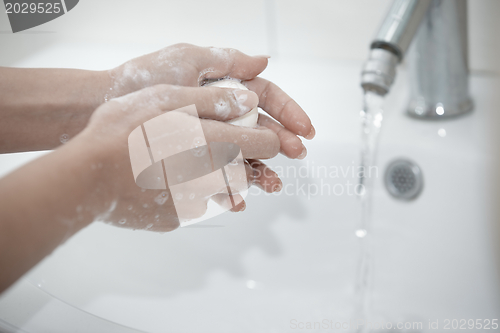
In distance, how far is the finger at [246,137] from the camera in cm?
31

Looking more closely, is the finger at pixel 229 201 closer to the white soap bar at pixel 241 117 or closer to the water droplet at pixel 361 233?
the white soap bar at pixel 241 117

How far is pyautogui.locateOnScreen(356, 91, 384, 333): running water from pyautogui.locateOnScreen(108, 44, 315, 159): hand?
104 mm

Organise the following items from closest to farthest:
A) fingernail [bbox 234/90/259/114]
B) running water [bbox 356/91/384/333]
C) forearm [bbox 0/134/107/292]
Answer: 1. forearm [bbox 0/134/107/292]
2. fingernail [bbox 234/90/259/114]
3. running water [bbox 356/91/384/333]

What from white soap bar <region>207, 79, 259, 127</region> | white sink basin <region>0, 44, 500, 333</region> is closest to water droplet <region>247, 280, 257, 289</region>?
white sink basin <region>0, 44, 500, 333</region>

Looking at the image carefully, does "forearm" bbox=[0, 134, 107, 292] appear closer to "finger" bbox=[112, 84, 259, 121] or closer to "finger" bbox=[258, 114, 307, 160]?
"finger" bbox=[112, 84, 259, 121]

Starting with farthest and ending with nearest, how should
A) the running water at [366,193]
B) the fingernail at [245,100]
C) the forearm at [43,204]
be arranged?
the running water at [366,193]
the fingernail at [245,100]
the forearm at [43,204]

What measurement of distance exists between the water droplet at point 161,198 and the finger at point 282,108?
0.48ft

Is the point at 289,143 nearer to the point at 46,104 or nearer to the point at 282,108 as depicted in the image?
the point at 282,108

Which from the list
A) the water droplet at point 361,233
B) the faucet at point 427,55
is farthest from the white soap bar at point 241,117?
Answer: the water droplet at point 361,233

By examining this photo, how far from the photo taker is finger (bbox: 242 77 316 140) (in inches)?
15.0

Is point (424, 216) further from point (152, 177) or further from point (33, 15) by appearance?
point (33, 15)

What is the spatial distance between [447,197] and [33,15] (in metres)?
0.63

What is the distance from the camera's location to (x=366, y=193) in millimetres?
489

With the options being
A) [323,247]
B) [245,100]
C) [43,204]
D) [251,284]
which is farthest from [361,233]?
[43,204]
